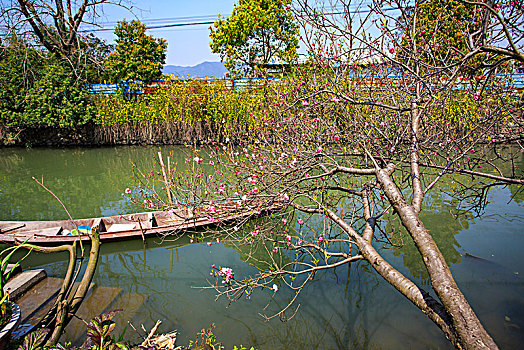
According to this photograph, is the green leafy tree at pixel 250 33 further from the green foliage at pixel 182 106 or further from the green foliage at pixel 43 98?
the green foliage at pixel 43 98

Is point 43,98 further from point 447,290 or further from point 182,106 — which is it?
point 447,290

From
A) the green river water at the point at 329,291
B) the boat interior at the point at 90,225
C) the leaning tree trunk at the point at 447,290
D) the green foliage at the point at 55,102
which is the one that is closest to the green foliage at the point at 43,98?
the green foliage at the point at 55,102

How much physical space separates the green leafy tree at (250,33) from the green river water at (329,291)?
42.7 feet

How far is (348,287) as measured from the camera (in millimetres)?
4766

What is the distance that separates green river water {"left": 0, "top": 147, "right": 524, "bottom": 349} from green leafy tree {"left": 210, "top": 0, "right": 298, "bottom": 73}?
1300 cm

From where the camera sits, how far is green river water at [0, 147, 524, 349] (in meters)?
3.85

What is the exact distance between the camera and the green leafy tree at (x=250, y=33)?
17.7 m

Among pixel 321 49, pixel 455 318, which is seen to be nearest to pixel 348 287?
pixel 455 318

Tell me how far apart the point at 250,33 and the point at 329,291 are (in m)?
16.7

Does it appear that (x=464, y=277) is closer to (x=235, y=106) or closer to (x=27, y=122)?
(x=235, y=106)

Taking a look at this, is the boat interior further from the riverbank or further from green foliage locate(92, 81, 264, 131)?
the riverbank

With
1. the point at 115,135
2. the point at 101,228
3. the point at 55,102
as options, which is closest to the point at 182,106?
the point at 115,135

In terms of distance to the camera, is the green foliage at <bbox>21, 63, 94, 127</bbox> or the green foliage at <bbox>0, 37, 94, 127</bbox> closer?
the green foliage at <bbox>0, 37, 94, 127</bbox>

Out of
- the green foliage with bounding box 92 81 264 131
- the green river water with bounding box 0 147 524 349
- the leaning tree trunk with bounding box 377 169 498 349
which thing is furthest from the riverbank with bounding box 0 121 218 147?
the leaning tree trunk with bounding box 377 169 498 349
